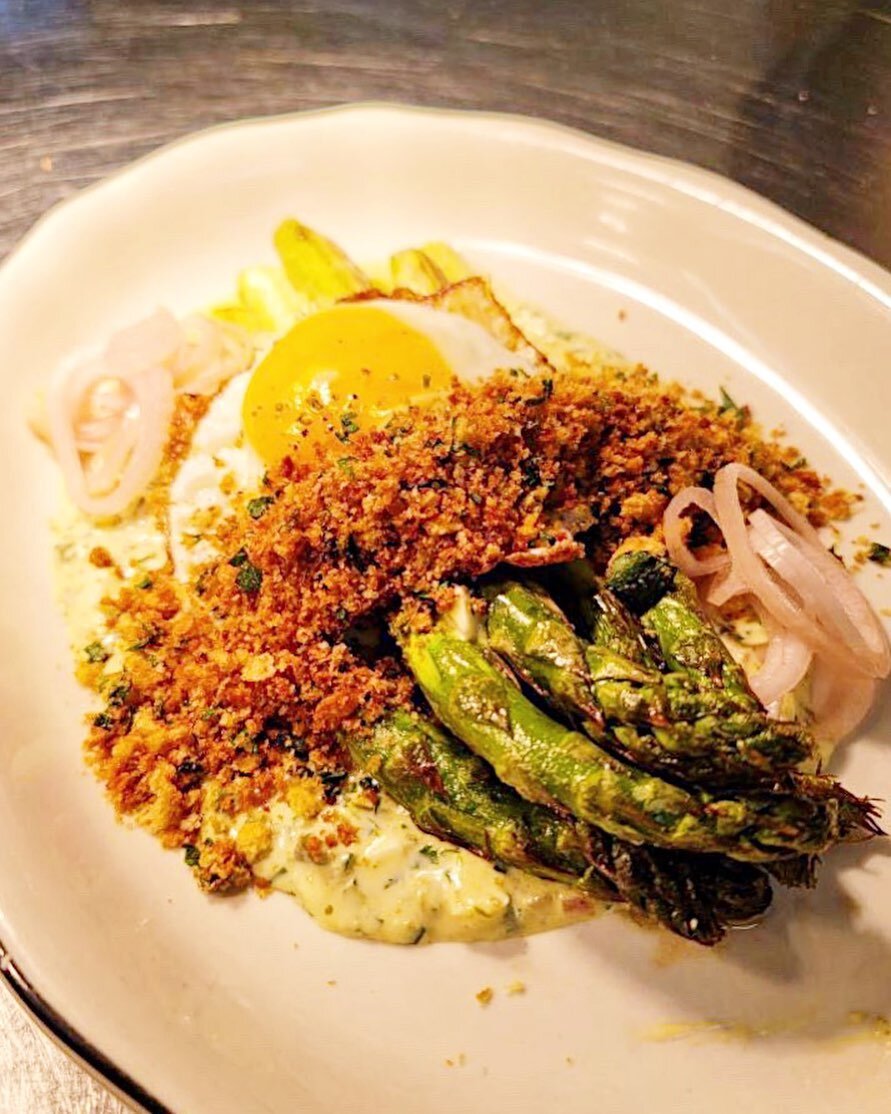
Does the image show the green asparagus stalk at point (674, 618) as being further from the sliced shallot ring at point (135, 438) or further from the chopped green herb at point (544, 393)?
the sliced shallot ring at point (135, 438)

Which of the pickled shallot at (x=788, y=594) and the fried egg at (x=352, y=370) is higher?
the fried egg at (x=352, y=370)

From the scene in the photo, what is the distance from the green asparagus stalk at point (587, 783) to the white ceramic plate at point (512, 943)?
527mm

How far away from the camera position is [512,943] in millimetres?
2635

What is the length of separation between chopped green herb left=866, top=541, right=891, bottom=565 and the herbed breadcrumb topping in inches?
32.6

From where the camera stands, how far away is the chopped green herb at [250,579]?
9.28ft

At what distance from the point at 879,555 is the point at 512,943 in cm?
174

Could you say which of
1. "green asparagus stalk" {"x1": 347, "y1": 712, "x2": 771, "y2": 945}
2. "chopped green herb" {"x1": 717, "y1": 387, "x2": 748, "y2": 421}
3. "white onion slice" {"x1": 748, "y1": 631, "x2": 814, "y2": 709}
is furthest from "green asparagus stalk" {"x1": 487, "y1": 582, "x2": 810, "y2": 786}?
"chopped green herb" {"x1": 717, "y1": 387, "x2": 748, "y2": 421}

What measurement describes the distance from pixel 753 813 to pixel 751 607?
921mm

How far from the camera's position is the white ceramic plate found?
2465 mm

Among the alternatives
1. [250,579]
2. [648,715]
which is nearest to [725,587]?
Result: [648,715]

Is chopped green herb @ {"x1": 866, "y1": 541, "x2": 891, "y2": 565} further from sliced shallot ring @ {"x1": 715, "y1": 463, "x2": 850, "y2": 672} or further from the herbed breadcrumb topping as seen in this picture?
the herbed breadcrumb topping

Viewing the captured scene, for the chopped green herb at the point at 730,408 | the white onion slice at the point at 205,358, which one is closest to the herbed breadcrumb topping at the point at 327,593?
the chopped green herb at the point at 730,408

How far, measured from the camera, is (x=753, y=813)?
7.27 ft

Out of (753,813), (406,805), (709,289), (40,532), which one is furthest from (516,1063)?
(709,289)
